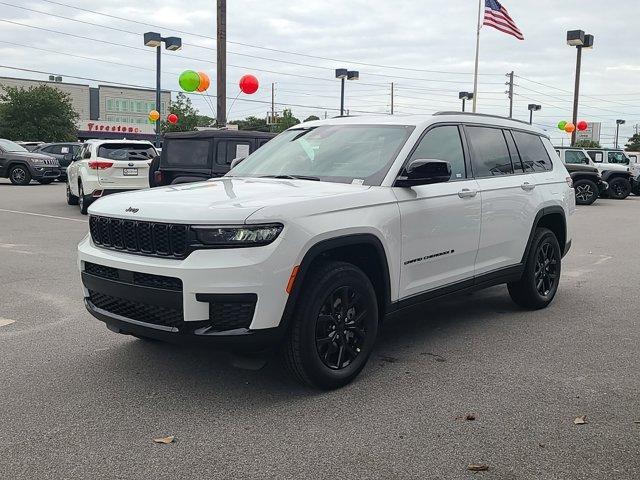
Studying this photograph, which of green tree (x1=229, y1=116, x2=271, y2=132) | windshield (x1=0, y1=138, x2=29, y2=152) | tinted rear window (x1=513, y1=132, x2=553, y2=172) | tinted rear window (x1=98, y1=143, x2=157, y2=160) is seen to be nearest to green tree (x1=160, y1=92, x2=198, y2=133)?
green tree (x1=229, y1=116, x2=271, y2=132)

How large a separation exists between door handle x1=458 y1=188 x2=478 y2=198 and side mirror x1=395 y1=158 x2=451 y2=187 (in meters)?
0.55

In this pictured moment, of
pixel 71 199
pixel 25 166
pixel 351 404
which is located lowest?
pixel 351 404

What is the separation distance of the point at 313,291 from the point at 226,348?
0.60 meters

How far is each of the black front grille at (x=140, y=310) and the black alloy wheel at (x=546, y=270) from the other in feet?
12.5

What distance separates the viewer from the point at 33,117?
5184 cm

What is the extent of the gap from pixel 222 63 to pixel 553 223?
1427cm

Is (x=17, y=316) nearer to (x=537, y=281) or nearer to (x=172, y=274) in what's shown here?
(x=172, y=274)

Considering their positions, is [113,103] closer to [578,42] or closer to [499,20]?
[578,42]

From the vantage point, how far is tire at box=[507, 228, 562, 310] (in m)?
6.21

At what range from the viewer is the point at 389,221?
4.43m

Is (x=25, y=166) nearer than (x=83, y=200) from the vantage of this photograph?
No

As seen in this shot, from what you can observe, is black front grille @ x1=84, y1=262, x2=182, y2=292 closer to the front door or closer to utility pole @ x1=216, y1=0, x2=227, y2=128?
the front door

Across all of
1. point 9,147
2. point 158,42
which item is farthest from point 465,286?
point 158,42

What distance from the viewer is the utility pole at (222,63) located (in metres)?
18.9
